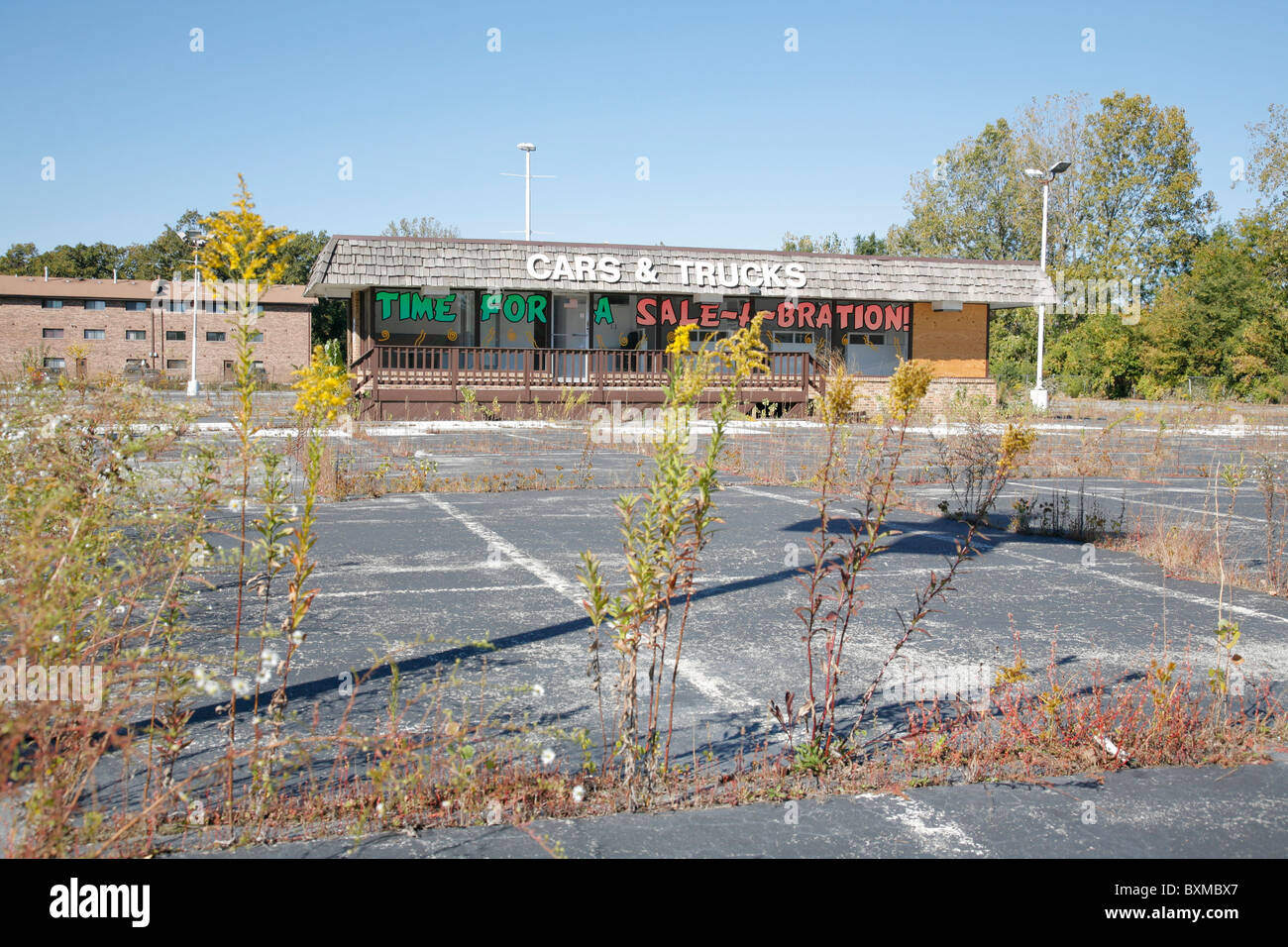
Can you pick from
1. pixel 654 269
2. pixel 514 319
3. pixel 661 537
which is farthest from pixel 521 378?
pixel 661 537

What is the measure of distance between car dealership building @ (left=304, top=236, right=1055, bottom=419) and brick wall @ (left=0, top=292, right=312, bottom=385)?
29574 mm

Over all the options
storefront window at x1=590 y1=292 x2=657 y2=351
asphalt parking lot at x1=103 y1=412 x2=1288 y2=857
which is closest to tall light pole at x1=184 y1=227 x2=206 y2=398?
asphalt parking lot at x1=103 y1=412 x2=1288 y2=857

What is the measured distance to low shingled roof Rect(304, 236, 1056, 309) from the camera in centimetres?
2698

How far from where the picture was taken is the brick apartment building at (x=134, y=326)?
55750 millimetres

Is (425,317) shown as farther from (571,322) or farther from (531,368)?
(571,322)

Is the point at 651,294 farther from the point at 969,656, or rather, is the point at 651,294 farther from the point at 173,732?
the point at 173,732

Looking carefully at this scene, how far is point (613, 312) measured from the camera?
105 ft

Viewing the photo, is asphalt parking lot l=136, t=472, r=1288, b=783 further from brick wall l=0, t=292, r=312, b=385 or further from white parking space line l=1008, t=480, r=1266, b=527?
brick wall l=0, t=292, r=312, b=385

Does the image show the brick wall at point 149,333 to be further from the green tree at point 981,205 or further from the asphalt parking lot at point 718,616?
the asphalt parking lot at point 718,616

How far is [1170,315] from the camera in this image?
44188mm

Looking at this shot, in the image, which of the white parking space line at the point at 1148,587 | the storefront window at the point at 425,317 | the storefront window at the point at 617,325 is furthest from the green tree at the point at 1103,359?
the white parking space line at the point at 1148,587

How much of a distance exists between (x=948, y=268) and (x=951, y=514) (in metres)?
22.0

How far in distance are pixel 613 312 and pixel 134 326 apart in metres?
38.5
